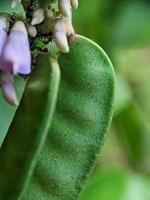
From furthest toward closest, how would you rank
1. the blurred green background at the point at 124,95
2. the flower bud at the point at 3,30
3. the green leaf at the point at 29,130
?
the blurred green background at the point at 124,95
the flower bud at the point at 3,30
the green leaf at the point at 29,130

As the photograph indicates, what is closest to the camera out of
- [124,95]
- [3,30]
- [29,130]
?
[29,130]

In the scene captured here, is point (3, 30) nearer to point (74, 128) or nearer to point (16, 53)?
point (16, 53)

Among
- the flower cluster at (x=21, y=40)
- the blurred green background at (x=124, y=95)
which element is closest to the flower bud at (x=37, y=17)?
the flower cluster at (x=21, y=40)

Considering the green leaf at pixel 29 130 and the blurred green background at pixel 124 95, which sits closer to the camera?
the green leaf at pixel 29 130

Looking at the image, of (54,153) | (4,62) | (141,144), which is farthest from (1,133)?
(141,144)

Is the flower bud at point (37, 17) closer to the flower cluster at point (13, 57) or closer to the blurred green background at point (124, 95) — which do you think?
the flower cluster at point (13, 57)

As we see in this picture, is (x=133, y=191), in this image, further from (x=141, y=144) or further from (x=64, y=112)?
(x=64, y=112)

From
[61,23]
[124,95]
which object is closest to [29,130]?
[61,23]
